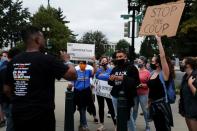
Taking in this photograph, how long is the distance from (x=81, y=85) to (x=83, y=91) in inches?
6.9

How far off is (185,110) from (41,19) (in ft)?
245

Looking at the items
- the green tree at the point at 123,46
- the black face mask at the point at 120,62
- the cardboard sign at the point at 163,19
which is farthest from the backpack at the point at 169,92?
the green tree at the point at 123,46

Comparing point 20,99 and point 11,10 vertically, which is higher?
point 11,10

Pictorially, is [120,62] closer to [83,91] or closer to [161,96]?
[161,96]

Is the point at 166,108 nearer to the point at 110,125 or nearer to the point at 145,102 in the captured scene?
the point at 145,102

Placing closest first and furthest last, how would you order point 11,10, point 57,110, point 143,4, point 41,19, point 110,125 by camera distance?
point 110,125 → point 57,110 → point 143,4 → point 11,10 → point 41,19

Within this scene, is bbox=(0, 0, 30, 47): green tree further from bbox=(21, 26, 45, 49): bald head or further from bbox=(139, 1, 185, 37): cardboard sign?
bbox=(21, 26, 45, 49): bald head

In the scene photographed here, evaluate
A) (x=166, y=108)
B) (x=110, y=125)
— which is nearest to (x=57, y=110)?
(x=110, y=125)

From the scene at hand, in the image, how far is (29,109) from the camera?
17.8 feet

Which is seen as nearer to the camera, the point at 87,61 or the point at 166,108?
the point at 166,108

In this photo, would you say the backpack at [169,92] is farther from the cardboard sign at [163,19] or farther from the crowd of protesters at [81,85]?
the cardboard sign at [163,19]

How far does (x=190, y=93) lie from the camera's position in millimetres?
8594

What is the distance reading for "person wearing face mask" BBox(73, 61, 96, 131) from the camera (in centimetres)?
1223

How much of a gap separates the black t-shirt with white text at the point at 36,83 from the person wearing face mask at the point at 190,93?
339 centimetres
